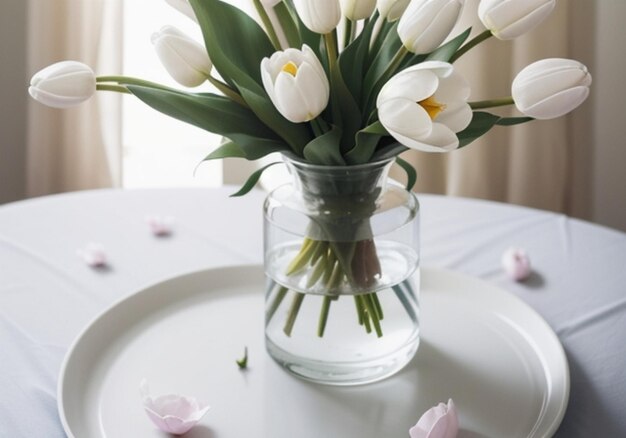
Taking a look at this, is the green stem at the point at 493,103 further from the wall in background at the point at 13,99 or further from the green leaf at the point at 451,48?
the wall in background at the point at 13,99

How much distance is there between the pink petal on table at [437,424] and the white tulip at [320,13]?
370mm

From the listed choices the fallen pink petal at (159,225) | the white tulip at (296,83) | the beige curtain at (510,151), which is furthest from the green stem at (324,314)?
the beige curtain at (510,151)

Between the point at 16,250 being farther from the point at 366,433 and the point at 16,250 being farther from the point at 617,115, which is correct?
the point at 617,115

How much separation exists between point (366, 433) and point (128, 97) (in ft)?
5.79

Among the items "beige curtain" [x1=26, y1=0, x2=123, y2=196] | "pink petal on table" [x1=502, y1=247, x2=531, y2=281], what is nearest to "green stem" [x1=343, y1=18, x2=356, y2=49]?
"pink petal on table" [x1=502, y1=247, x2=531, y2=281]

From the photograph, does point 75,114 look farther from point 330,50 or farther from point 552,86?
point 552,86

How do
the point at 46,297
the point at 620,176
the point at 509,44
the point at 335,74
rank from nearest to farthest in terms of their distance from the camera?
the point at 335,74 → the point at 46,297 → the point at 509,44 → the point at 620,176

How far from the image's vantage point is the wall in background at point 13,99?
227 cm

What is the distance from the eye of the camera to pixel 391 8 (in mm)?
804

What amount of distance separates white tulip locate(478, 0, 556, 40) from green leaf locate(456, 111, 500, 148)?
0.09m

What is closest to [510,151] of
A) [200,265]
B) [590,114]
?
[590,114]

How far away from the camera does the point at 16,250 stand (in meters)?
1.28

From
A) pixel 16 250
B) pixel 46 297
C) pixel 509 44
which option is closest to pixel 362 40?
pixel 46 297

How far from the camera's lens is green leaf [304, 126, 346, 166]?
81cm
